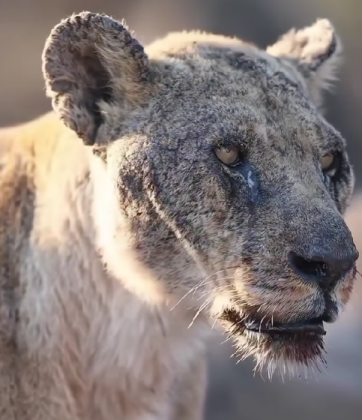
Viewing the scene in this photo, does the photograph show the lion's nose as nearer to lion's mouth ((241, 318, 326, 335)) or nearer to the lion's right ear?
lion's mouth ((241, 318, 326, 335))

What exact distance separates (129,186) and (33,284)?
0.54 meters

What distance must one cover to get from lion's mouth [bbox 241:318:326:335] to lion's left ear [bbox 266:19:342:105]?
1.01m

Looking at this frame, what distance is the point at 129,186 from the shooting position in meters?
2.50

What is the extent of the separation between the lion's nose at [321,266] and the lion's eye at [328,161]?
0.41m

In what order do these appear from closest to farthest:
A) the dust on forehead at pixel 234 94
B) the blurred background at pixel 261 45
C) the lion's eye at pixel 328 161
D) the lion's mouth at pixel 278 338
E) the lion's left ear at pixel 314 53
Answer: the lion's mouth at pixel 278 338, the dust on forehead at pixel 234 94, the lion's eye at pixel 328 161, the lion's left ear at pixel 314 53, the blurred background at pixel 261 45

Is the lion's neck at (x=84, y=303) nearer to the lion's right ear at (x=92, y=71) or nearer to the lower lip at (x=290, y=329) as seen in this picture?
the lion's right ear at (x=92, y=71)

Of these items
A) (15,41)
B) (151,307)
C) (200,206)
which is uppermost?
(15,41)

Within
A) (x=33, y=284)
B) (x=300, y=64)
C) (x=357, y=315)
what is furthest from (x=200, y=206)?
(x=357, y=315)

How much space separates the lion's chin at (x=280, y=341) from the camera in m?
2.38

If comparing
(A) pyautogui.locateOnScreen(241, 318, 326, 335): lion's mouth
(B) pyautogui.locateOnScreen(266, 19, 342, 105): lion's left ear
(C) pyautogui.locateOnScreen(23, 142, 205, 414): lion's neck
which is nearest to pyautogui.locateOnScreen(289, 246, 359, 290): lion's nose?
(A) pyautogui.locateOnScreen(241, 318, 326, 335): lion's mouth

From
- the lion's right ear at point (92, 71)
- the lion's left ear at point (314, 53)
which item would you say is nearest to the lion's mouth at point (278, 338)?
the lion's right ear at point (92, 71)

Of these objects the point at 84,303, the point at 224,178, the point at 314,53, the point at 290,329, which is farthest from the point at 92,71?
the point at 290,329

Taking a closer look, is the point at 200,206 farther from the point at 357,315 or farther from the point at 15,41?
the point at 15,41

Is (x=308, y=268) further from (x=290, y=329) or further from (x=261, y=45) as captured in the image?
(x=261, y=45)
